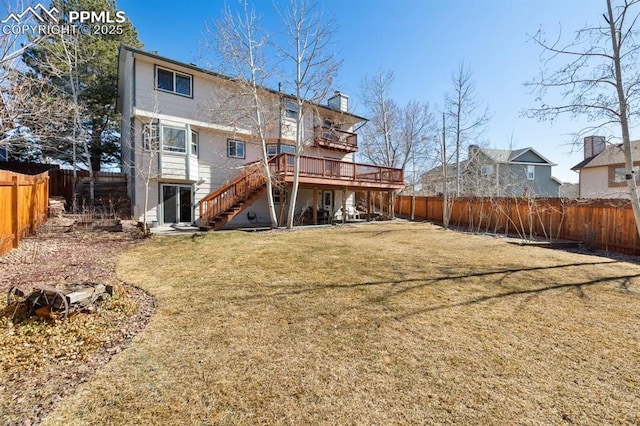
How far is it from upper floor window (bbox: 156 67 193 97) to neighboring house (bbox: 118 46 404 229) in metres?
0.04

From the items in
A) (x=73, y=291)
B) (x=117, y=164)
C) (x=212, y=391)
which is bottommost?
(x=212, y=391)

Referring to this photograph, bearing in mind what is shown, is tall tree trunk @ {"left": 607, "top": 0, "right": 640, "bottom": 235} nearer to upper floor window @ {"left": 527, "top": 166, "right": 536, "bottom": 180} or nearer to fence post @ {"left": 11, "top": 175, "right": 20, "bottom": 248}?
fence post @ {"left": 11, "top": 175, "right": 20, "bottom": 248}

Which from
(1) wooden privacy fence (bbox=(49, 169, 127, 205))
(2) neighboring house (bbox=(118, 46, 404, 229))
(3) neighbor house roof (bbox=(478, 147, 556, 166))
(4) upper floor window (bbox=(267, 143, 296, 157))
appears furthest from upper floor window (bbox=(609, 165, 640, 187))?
(1) wooden privacy fence (bbox=(49, 169, 127, 205))

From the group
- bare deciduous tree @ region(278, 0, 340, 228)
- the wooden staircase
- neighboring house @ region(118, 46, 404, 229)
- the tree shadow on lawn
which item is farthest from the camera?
neighboring house @ region(118, 46, 404, 229)

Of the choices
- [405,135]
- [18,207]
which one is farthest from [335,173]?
[405,135]

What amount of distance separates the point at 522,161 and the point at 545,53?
26.6 meters

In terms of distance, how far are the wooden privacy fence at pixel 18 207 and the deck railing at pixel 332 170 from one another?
8372mm

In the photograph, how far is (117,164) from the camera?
22.4 meters

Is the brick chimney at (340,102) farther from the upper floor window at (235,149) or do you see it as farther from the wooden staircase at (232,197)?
the wooden staircase at (232,197)

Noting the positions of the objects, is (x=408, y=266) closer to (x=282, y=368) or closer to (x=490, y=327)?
(x=490, y=327)

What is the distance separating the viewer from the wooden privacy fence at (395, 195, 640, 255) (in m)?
10.6

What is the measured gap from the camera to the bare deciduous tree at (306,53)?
41.9ft

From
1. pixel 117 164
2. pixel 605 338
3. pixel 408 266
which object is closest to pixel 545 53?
pixel 408 266

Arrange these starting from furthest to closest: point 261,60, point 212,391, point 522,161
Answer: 1. point 522,161
2. point 261,60
3. point 212,391
